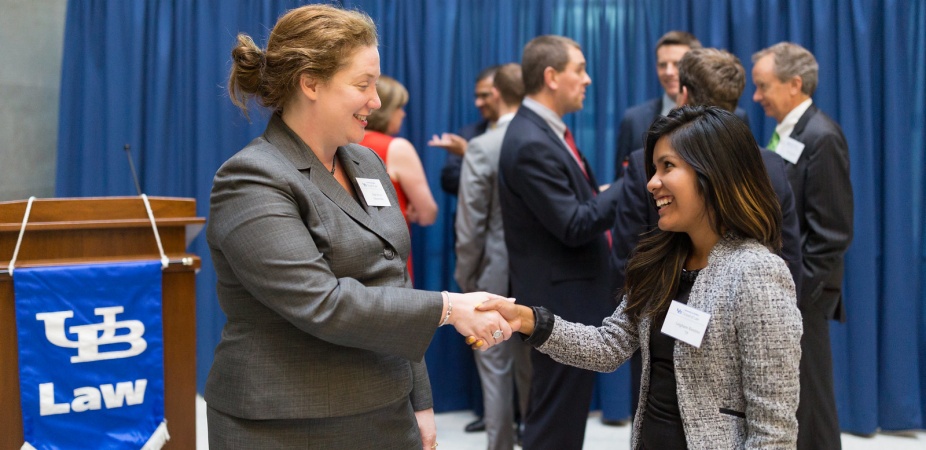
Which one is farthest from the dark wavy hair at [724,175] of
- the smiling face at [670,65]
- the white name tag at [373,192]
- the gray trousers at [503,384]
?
the smiling face at [670,65]

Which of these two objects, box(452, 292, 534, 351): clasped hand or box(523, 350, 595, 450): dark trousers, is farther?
box(523, 350, 595, 450): dark trousers

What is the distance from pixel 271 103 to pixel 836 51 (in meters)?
3.59

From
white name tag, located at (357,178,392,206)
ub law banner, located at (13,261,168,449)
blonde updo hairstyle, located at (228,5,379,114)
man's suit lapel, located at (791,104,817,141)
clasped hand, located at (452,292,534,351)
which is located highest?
blonde updo hairstyle, located at (228,5,379,114)

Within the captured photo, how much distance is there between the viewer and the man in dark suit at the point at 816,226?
309 centimetres

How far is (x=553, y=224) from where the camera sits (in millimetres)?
3086

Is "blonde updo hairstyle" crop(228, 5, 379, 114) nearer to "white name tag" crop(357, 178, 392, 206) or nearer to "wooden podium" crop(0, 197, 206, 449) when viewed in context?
"white name tag" crop(357, 178, 392, 206)

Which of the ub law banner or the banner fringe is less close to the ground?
the ub law banner

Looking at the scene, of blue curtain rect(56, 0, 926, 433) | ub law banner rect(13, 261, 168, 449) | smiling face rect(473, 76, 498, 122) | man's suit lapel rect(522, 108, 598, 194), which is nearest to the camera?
ub law banner rect(13, 261, 168, 449)

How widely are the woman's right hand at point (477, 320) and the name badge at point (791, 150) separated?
70.6 inches

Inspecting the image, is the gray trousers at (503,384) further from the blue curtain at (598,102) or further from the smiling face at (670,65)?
the smiling face at (670,65)

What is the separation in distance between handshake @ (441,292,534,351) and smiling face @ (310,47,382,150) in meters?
0.40

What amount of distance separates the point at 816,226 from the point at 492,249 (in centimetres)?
136

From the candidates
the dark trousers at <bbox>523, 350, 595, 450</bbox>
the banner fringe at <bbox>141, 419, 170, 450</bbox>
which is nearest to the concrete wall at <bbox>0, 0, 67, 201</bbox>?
the banner fringe at <bbox>141, 419, 170, 450</bbox>

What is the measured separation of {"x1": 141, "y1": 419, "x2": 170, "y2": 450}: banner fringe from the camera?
238cm
